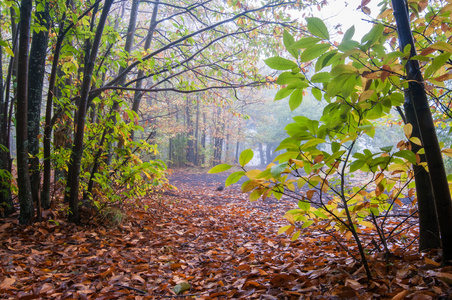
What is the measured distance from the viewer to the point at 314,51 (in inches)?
→ 36.4

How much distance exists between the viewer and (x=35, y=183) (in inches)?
118

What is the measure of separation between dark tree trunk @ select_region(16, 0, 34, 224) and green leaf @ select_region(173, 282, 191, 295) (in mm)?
2165

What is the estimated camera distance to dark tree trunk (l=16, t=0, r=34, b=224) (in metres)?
2.51

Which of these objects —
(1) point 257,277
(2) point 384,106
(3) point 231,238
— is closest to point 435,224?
(2) point 384,106

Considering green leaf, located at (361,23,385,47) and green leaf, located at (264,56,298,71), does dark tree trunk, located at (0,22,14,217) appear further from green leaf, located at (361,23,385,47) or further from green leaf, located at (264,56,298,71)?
green leaf, located at (361,23,385,47)

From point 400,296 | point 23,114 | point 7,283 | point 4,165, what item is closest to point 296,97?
point 400,296

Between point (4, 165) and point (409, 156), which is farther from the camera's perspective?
point (4, 165)

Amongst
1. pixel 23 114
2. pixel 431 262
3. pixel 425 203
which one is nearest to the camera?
pixel 431 262

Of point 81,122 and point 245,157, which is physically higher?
point 81,122

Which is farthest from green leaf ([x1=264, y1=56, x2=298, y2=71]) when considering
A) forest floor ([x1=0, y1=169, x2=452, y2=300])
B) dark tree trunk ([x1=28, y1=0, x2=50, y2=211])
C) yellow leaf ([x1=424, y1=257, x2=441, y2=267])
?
dark tree trunk ([x1=28, y1=0, x2=50, y2=211])

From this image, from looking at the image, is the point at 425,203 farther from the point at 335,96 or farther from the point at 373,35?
the point at 373,35

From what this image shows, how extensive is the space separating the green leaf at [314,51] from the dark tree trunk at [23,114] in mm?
2988

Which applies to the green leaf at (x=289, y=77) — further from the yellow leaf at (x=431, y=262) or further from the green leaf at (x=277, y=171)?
the yellow leaf at (x=431, y=262)

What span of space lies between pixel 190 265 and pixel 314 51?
2.18m
